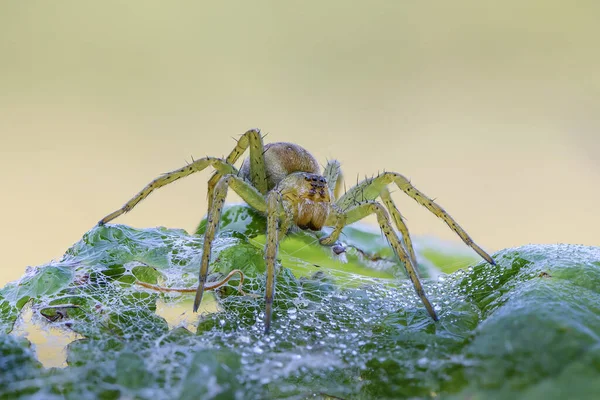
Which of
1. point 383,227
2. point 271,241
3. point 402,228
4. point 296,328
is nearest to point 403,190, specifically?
point 402,228

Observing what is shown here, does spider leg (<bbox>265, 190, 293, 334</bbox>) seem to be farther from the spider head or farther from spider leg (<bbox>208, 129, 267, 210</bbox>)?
spider leg (<bbox>208, 129, 267, 210</bbox>)

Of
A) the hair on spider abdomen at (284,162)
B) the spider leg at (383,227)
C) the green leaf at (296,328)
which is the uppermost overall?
the hair on spider abdomen at (284,162)

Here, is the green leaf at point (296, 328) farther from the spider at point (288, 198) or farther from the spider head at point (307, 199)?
the spider head at point (307, 199)

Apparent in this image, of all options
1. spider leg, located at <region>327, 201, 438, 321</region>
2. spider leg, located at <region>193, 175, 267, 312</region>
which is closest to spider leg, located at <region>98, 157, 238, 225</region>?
spider leg, located at <region>193, 175, 267, 312</region>

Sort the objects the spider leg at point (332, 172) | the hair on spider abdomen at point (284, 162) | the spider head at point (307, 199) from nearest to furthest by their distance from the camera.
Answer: the spider head at point (307, 199)
the hair on spider abdomen at point (284, 162)
the spider leg at point (332, 172)

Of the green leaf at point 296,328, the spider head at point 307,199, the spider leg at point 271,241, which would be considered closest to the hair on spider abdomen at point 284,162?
the spider head at point 307,199

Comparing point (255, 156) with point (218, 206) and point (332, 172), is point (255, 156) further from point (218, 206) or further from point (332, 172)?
point (218, 206)
